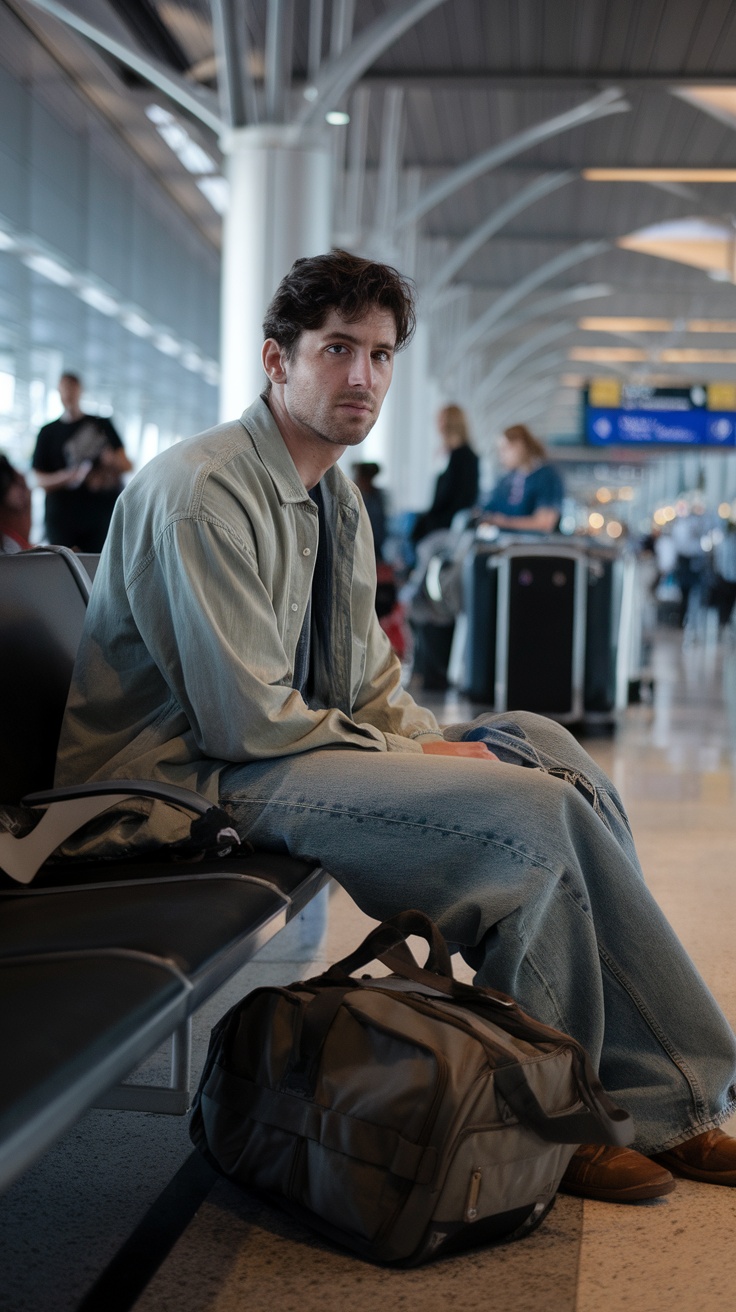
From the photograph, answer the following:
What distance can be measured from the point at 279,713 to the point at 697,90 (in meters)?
11.8

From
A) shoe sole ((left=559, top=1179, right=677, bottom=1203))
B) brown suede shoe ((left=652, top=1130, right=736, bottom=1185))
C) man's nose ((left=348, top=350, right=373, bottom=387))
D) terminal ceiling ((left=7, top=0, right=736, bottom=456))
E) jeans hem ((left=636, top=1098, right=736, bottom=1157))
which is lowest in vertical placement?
shoe sole ((left=559, top=1179, right=677, bottom=1203))

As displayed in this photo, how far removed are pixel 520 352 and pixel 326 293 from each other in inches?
1230

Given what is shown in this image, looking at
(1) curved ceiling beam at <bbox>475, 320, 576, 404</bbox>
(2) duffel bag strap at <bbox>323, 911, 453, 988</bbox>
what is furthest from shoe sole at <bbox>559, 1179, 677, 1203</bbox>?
(1) curved ceiling beam at <bbox>475, 320, 576, 404</bbox>

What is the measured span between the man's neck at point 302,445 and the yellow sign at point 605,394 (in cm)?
2854

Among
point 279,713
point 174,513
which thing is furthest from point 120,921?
point 174,513

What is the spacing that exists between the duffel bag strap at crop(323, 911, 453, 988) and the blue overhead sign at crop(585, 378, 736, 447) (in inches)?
1127

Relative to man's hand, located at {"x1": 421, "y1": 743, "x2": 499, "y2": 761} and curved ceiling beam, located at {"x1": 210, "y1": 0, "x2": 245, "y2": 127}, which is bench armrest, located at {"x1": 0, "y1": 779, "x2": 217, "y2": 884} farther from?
curved ceiling beam, located at {"x1": 210, "y1": 0, "x2": 245, "y2": 127}

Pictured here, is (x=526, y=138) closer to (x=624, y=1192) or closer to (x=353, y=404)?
(x=353, y=404)

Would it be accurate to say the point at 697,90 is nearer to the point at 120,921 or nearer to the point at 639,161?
the point at 639,161

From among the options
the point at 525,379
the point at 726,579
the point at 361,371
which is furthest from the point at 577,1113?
the point at 525,379

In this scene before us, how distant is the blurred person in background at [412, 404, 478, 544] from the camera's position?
9.03 m

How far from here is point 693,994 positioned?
86.1 inches

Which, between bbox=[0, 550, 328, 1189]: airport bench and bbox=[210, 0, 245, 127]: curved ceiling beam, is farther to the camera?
bbox=[210, 0, 245, 127]: curved ceiling beam

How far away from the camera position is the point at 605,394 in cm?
3023
